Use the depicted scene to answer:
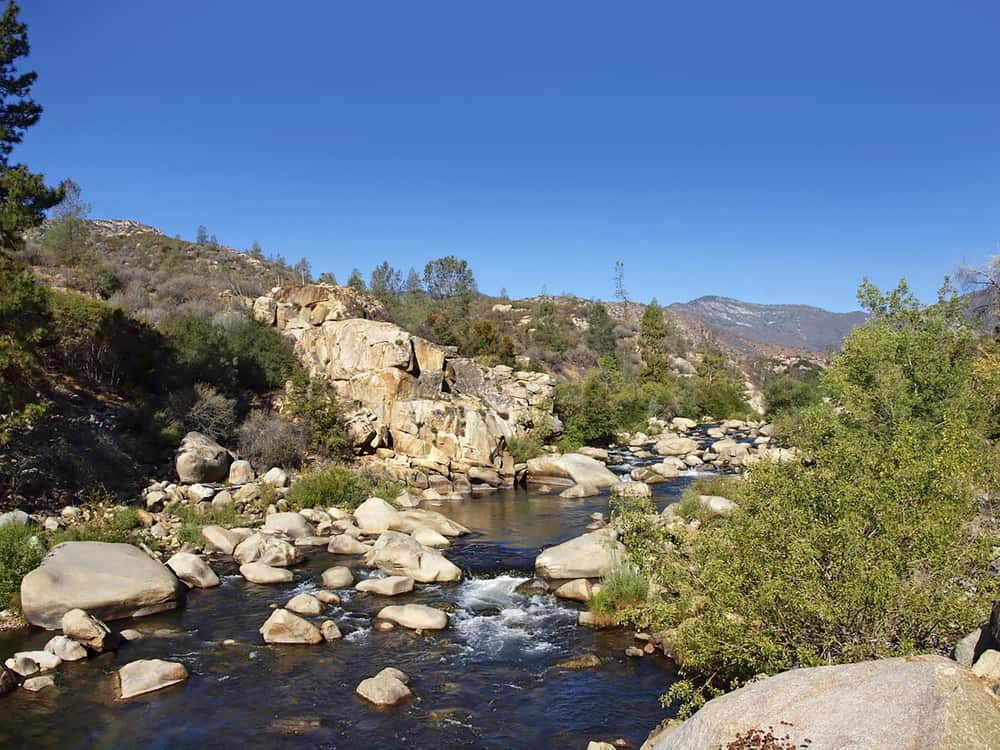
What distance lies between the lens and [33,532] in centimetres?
1566

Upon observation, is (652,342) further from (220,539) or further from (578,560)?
(220,539)

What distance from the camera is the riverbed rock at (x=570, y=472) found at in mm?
30375

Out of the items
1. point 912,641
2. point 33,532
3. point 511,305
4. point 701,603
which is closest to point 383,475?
point 33,532

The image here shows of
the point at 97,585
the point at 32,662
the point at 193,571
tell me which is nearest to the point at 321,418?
the point at 193,571

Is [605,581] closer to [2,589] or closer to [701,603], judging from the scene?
[701,603]

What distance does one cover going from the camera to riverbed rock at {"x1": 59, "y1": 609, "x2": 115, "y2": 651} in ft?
39.0

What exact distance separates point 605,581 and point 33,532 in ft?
44.0

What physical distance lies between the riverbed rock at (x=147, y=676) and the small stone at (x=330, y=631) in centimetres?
266

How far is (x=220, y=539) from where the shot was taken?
19.1 m

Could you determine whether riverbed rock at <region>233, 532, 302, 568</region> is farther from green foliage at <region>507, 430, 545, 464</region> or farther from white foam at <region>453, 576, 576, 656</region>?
green foliage at <region>507, 430, 545, 464</region>

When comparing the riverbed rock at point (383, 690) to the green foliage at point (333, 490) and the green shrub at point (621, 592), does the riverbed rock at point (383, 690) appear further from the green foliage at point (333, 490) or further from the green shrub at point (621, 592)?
the green foliage at point (333, 490)

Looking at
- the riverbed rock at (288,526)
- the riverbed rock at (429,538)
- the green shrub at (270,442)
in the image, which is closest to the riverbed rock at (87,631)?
the riverbed rock at (288,526)

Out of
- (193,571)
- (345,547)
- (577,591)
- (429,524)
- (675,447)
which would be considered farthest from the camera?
(675,447)

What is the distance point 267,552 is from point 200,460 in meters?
8.40
